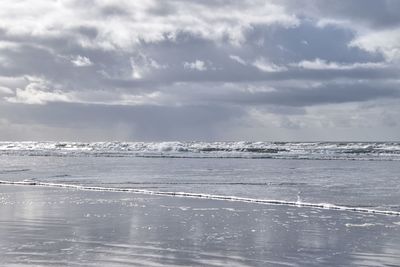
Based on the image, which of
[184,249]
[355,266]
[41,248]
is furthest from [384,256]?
[41,248]

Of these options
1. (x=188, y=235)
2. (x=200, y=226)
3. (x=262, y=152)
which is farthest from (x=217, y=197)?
(x=262, y=152)

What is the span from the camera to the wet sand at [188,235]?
10320mm

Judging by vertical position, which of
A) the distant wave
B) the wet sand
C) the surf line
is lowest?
the wet sand

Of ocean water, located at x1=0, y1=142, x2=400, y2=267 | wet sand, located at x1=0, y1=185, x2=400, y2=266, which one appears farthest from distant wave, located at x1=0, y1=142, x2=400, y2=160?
wet sand, located at x1=0, y1=185, x2=400, y2=266

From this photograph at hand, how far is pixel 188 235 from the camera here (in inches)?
515

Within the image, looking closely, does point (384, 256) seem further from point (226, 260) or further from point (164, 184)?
point (164, 184)

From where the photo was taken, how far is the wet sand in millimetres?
10320

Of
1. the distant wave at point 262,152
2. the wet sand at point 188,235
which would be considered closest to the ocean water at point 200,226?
the wet sand at point 188,235

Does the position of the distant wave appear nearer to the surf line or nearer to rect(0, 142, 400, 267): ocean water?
the surf line

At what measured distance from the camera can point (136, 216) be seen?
16.5 m

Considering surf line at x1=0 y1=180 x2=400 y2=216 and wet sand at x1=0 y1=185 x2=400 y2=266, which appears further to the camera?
surf line at x1=0 y1=180 x2=400 y2=216

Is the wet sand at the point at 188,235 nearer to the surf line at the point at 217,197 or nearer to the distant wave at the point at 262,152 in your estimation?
the surf line at the point at 217,197

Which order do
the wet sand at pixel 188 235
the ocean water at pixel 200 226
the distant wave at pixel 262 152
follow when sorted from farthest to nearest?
1. the distant wave at pixel 262 152
2. the ocean water at pixel 200 226
3. the wet sand at pixel 188 235

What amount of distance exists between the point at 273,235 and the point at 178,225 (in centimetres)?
286
